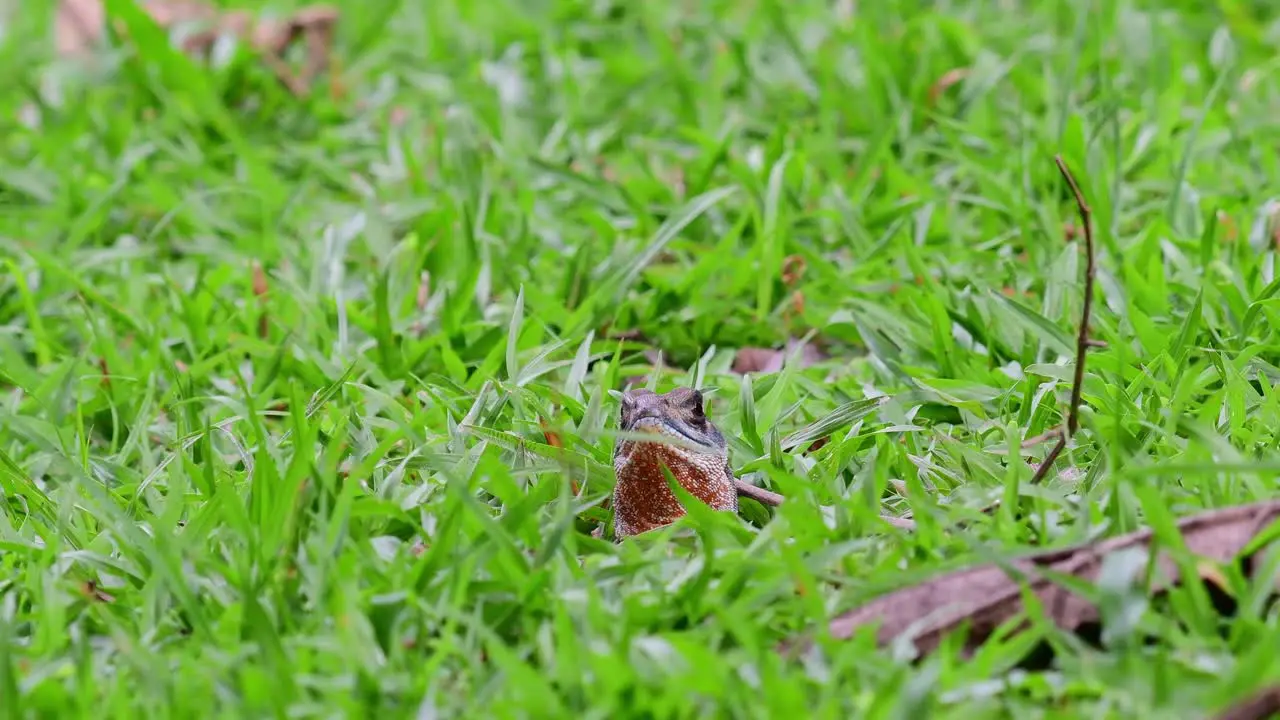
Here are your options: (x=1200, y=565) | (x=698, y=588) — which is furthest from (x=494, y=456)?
(x=1200, y=565)

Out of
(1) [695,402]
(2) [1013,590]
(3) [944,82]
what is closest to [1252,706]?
(2) [1013,590]

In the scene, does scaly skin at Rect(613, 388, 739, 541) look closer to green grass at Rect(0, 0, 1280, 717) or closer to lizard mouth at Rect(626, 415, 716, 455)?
lizard mouth at Rect(626, 415, 716, 455)

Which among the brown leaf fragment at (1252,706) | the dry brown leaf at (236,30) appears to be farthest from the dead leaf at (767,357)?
the dry brown leaf at (236,30)

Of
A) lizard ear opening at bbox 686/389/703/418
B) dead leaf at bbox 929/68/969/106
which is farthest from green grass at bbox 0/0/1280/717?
lizard ear opening at bbox 686/389/703/418

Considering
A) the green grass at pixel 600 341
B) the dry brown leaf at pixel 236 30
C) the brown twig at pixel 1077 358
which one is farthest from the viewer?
the dry brown leaf at pixel 236 30

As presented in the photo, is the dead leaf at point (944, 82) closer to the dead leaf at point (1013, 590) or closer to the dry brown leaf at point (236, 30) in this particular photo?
the dry brown leaf at point (236, 30)

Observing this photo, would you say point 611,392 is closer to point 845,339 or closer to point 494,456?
point 494,456
